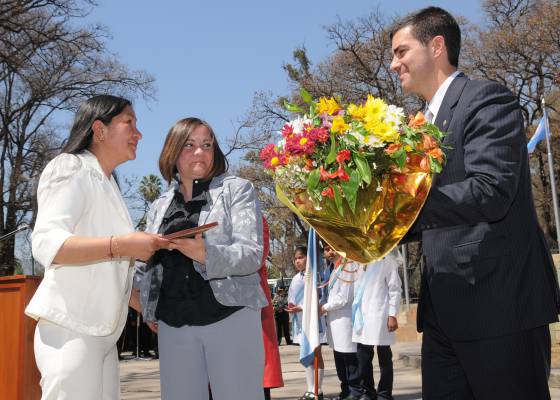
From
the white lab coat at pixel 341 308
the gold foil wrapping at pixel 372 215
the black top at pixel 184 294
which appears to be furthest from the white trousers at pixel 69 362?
the white lab coat at pixel 341 308

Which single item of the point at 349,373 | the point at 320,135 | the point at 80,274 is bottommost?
the point at 349,373

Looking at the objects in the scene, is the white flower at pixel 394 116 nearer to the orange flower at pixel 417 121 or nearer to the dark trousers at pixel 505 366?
the orange flower at pixel 417 121

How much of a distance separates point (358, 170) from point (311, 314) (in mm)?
5836

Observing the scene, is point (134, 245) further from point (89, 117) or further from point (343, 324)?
point (343, 324)

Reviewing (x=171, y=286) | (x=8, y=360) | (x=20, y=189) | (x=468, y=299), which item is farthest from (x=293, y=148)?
(x=20, y=189)

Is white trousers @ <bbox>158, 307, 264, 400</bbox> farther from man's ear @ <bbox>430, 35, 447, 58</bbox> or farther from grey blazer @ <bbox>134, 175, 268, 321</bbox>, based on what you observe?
man's ear @ <bbox>430, 35, 447, 58</bbox>

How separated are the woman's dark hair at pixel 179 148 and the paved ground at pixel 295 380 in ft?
17.6

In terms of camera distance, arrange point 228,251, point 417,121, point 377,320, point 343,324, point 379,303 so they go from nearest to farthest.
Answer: point 417,121 < point 228,251 < point 377,320 < point 379,303 < point 343,324

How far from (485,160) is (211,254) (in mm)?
1292

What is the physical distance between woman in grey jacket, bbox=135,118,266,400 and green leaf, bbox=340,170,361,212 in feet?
2.90

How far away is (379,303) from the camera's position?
8141 millimetres

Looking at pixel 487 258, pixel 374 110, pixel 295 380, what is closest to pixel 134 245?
pixel 374 110

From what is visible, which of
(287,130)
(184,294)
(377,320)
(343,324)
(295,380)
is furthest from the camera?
(295,380)

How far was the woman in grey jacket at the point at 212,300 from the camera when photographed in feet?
10.6
